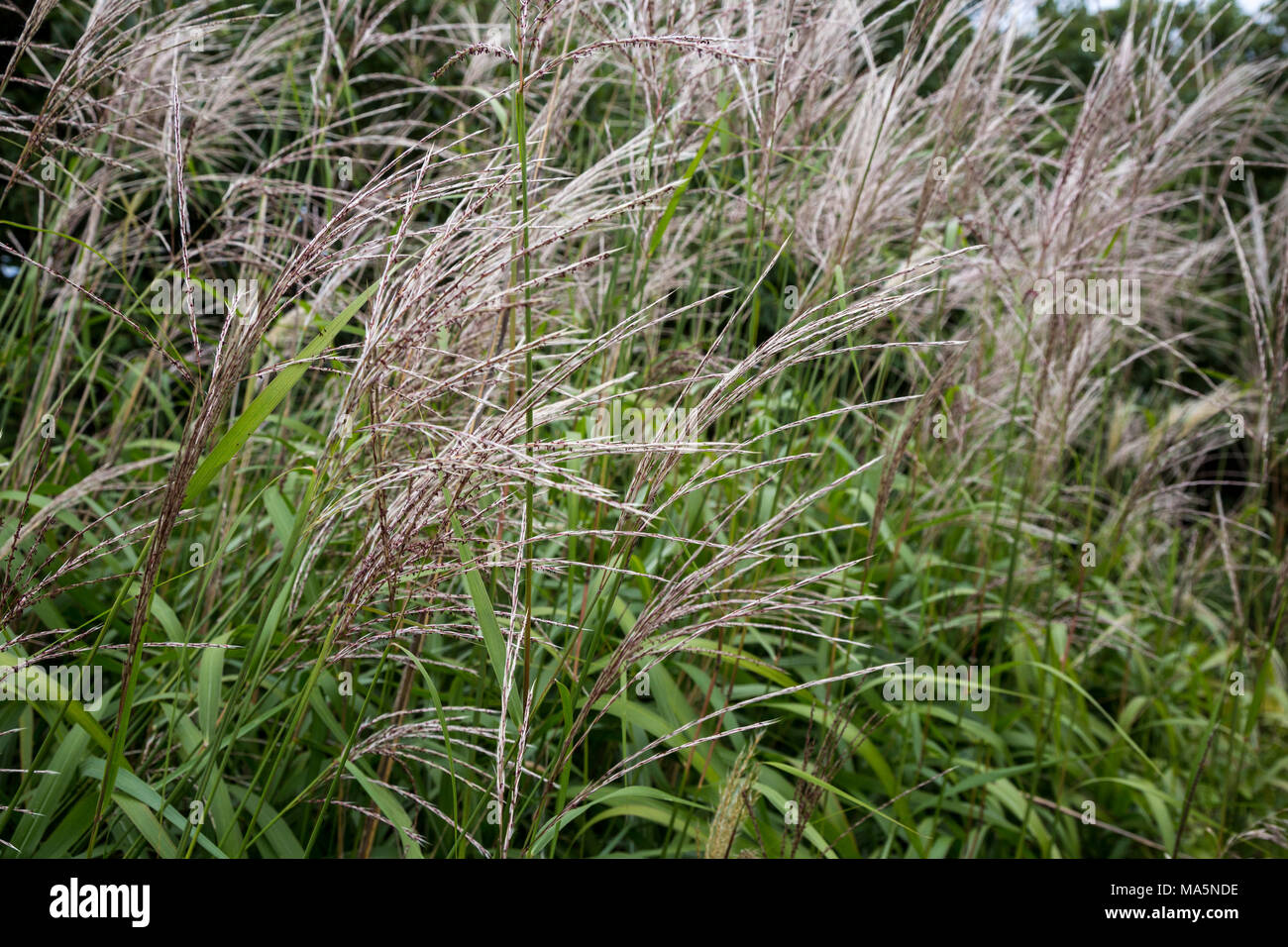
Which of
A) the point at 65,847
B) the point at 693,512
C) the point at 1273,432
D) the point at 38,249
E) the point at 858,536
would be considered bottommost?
the point at 65,847

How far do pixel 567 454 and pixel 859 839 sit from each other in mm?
1439

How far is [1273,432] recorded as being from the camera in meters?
1.74

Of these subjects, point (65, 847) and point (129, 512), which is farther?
point (129, 512)

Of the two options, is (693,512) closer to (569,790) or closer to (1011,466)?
(569,790)

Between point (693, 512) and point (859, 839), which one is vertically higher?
point (693, 512)

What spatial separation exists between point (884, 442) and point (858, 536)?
314mm

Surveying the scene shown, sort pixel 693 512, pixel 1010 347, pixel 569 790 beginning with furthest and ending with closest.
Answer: pixel 1010 347 → pixel 693 512 → pixel 569 790

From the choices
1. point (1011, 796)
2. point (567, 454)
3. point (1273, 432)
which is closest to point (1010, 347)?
point (1273, 432)
